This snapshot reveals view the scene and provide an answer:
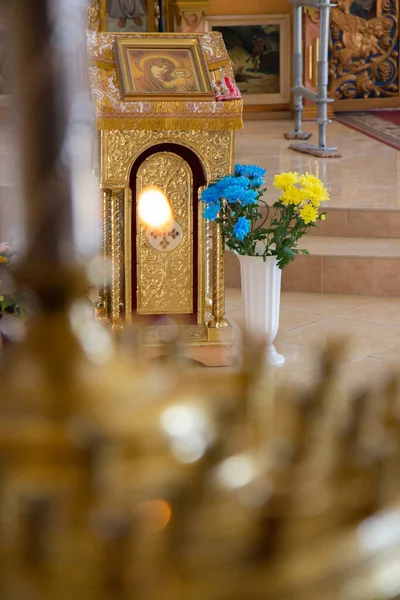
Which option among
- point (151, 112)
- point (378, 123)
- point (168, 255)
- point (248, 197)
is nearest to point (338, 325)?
point (168, 255)

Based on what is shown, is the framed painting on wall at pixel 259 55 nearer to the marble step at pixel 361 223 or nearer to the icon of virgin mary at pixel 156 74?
the marble step at pixel 361 223

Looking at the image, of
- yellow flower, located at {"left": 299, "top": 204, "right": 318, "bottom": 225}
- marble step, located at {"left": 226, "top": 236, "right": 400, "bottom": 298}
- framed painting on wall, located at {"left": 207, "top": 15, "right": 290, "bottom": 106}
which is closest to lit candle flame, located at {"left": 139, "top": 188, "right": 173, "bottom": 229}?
yellow flower, located at {"left": 299, "top": 204, "right": 318, "bottom": 225}

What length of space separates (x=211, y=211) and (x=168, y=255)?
17.7 inches

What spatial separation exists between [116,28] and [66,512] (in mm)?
11471

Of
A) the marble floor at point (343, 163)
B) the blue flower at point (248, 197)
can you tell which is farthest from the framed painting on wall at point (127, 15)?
the blue flower at point (248, 197)

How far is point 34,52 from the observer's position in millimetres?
425

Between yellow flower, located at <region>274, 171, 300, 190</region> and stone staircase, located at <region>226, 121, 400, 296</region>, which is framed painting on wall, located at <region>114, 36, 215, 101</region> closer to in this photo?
yellow flower, located at <region>274, 171, 300, 190</region>

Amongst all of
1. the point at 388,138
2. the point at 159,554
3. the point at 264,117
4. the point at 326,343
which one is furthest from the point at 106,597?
the point at 264,117

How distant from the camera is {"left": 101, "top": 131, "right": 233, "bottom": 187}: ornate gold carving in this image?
444 centimetres

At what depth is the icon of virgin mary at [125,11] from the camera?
37.6ft

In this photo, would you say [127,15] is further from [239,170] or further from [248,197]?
[248,197]

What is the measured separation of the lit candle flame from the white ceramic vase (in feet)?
1.30

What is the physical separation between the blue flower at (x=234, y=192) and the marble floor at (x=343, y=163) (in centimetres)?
261

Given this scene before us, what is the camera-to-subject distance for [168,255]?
4656mm
